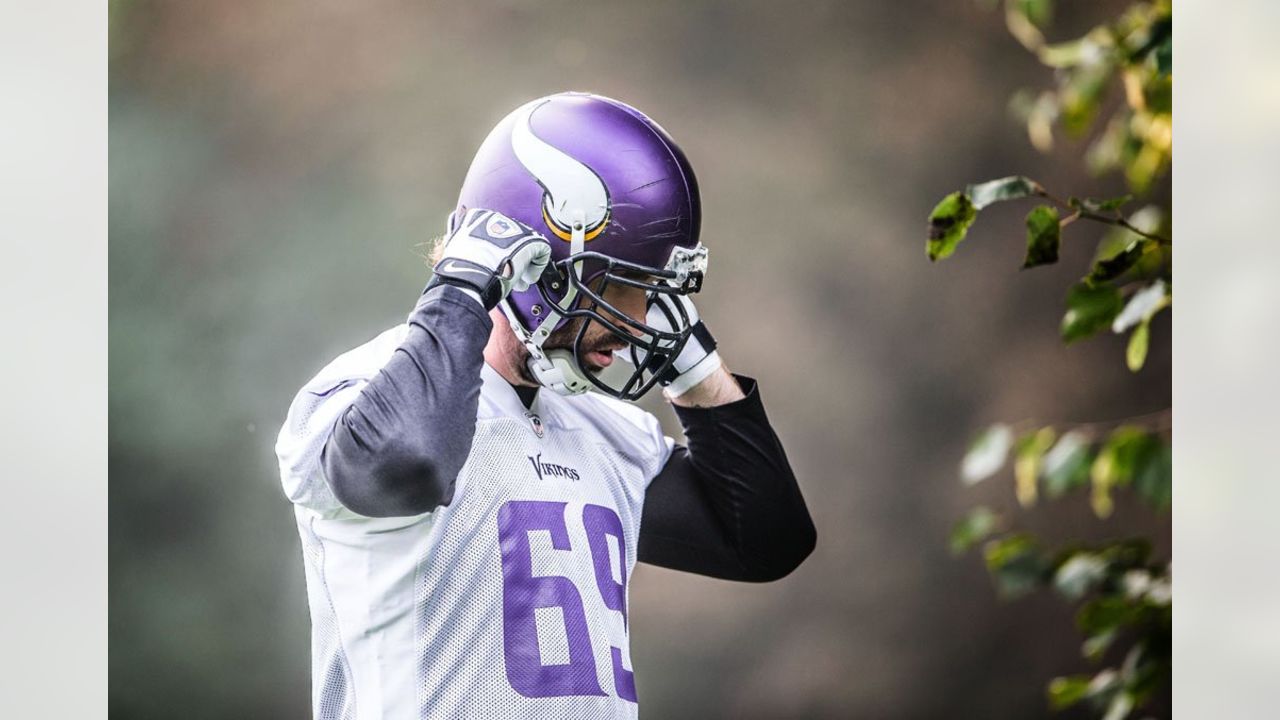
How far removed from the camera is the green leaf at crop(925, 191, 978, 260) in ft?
4.83

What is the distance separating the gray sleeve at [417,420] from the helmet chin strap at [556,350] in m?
0.13

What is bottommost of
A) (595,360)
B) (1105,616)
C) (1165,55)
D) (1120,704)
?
(1120,704)

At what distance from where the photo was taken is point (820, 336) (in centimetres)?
195

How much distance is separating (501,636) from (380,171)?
2.70 ft

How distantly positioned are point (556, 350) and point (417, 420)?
26cm

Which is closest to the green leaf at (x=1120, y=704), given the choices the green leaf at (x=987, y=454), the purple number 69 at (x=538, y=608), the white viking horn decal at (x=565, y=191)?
the green leaf at (x=987, y=454)

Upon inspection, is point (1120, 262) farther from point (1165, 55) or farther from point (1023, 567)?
point (1023, 567)

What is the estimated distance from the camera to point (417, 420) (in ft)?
4.00

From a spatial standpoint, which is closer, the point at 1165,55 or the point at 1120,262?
the point at 1120,262

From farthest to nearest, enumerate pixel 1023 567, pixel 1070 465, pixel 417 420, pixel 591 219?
1. pixel 1023 567
2. pixel 1070 465
3. pixel 591 219
4. pixel 417 420

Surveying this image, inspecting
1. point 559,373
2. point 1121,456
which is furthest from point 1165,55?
point 559,373

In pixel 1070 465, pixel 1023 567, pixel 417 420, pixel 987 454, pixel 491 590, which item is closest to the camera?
pixel 417 420

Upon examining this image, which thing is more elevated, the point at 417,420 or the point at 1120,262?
the point at 1120,262
